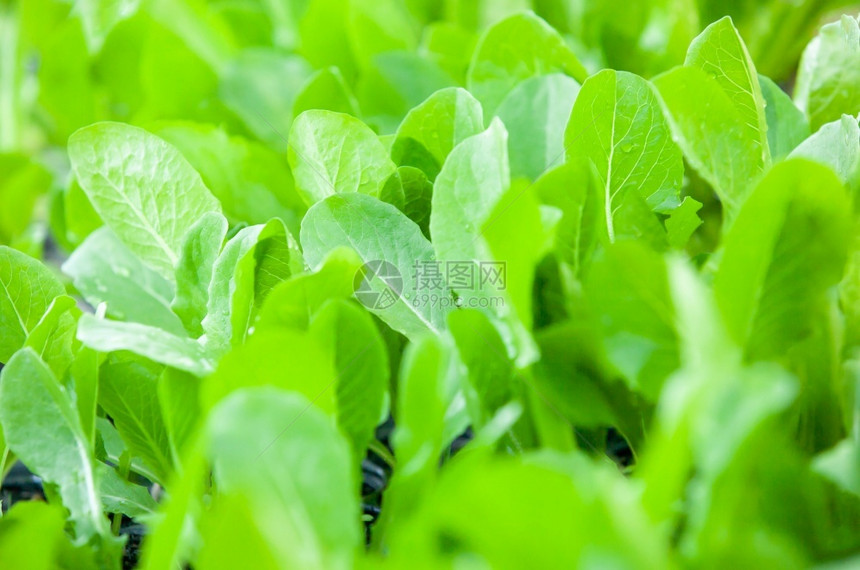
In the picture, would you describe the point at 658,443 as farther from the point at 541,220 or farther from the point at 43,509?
the point at 43,509

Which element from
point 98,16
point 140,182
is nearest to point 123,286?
point 140,182

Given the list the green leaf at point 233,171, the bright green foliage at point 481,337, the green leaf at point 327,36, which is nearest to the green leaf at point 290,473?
the bright green foliage at point 481,337

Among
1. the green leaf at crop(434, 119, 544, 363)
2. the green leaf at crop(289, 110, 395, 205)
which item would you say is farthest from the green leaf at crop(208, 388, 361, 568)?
the green leaf at crop(289, 110, 395, 205)

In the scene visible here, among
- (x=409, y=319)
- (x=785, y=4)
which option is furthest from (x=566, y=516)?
(x=785, y=4)

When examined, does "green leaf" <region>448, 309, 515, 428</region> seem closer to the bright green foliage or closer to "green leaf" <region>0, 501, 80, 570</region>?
the bright green foliage

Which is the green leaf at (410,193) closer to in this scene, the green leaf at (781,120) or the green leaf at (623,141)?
the green leaf at (623,141)

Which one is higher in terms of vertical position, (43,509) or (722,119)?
(722,119)
